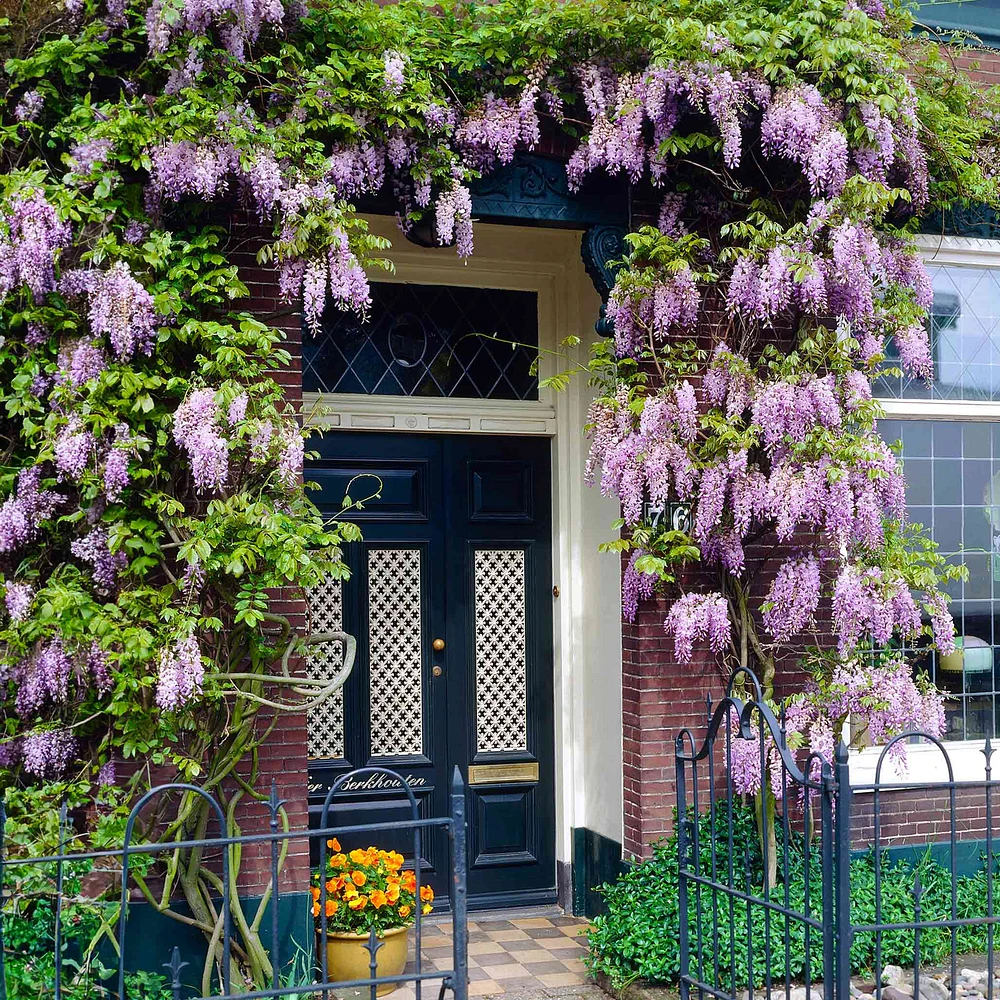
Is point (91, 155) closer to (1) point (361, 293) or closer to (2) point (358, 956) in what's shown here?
(1) point (361, 293)

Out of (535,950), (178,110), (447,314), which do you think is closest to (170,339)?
(178,110)

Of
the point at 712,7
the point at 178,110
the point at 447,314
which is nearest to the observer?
the point at 178,110

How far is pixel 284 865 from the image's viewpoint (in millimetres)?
4902

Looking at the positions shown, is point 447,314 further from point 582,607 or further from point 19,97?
point 19,97

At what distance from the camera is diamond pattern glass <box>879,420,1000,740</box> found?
6297mm

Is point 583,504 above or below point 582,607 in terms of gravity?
above

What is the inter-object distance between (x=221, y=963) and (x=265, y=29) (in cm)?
381

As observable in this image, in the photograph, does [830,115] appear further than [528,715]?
No

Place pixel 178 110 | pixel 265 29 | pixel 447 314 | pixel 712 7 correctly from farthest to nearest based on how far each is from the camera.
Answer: pixel 447 314, pixel 712 7, pixel 265 29, pixel 178 110

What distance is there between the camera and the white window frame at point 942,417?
19.6ft

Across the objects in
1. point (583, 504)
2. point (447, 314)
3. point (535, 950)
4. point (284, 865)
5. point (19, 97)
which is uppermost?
A: point (19, 97)

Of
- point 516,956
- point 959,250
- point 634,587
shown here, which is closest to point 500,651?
point 634,587

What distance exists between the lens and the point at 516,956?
18.2 feet

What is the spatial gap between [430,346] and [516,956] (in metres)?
3.17
